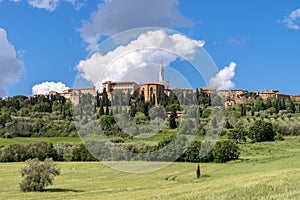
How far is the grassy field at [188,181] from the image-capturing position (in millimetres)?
20781

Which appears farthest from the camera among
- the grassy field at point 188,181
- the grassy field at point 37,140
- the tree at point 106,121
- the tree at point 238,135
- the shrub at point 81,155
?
the grassy field at point 37,140

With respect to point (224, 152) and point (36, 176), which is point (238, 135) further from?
point (36, 176)

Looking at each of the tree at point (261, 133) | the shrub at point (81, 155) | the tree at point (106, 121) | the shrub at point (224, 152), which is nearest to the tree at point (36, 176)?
the tree at point (106, 121)

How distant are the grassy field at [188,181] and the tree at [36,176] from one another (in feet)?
3.22

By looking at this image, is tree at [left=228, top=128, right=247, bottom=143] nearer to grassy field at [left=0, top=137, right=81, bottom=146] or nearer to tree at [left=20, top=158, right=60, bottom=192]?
grassy field at [left=0, top=137, right=81, bottom=146]

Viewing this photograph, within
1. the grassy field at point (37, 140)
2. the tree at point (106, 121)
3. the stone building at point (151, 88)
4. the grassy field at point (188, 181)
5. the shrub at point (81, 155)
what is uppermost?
the stone building at point (151, 88)

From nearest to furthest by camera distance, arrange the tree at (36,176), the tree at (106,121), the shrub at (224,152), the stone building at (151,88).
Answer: the tree at (106,121), the stone building at (151,88), the tree at (36,176), the shrub at (224,152)

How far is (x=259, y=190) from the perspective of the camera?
1950 centimetres

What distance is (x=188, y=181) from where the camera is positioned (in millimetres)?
47594

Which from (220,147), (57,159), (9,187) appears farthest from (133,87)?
(57,159)

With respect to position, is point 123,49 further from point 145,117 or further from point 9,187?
point 9,187

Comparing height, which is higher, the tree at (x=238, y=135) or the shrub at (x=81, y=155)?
the tree at (x=238, y=135)

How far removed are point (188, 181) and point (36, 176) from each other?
1671 cm

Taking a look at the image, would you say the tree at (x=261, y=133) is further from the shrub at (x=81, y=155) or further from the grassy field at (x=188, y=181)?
the shrub at (x=81, y=155)
